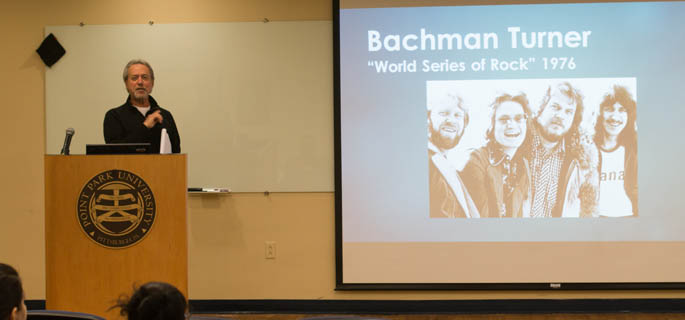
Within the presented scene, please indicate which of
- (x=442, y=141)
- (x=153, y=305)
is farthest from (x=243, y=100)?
(x=153, y=305)

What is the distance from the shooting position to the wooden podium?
3174mm

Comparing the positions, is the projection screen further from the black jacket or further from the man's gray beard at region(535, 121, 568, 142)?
the black jacket

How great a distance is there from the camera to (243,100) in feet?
15.9

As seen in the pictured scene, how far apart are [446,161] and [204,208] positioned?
183cm

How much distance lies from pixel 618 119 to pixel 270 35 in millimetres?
2604

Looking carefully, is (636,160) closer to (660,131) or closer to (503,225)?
(660,131)

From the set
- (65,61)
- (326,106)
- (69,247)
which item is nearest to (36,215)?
(65,61)

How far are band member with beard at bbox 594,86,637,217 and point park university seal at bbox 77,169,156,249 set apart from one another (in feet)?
Answer: 10.4

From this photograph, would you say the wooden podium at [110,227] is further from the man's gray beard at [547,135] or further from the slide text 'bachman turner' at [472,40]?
the man's gray beard at [547,135]


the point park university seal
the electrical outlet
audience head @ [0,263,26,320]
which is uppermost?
the point park university seal

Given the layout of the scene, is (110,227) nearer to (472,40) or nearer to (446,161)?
(446,161)

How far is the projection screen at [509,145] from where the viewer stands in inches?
183

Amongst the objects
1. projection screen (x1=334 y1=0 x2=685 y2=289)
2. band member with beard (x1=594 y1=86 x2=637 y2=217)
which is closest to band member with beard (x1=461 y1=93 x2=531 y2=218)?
projection screen (x1=334 y1=0 x2=685 y2=289)

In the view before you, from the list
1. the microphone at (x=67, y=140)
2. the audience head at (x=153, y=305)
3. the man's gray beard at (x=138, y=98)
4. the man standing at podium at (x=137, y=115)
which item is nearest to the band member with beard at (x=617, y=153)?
the man standing at podium at (x=137, y=115)
